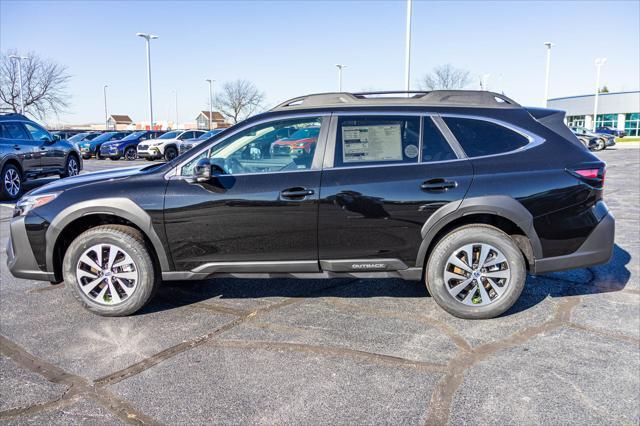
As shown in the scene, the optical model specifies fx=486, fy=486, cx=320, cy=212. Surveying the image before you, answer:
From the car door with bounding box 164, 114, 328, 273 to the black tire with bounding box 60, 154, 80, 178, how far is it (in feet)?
33.9

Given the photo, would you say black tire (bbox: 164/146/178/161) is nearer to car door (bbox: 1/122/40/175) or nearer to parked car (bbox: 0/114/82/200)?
parked car (bbox: 0/114/82/200)

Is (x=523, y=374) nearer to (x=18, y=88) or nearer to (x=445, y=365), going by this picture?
(x=445, y=365)

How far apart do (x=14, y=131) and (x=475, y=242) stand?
11.2m

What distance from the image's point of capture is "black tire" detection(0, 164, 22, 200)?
1075 centimetres

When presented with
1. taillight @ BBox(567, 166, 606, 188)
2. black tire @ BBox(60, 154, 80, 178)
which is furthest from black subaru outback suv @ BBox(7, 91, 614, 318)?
black tire @ BBox(60, 154, 80, 178)

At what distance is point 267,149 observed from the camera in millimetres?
4250

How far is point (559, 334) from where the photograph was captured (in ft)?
12.2

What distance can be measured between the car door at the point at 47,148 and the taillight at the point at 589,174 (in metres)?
11.8

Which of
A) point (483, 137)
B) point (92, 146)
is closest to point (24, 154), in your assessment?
point (483, 137)

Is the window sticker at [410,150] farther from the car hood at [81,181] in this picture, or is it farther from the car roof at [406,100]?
the car hood at [81,181]

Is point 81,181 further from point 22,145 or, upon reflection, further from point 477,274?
point 22,145

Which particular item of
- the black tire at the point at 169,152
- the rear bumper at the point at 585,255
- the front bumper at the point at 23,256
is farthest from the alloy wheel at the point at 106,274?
the black tire at the point at 169,152

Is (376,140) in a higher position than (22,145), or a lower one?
higher

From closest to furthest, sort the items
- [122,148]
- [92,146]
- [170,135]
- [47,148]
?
[47,148] < [122,148] < [170,135] < [92,146]
